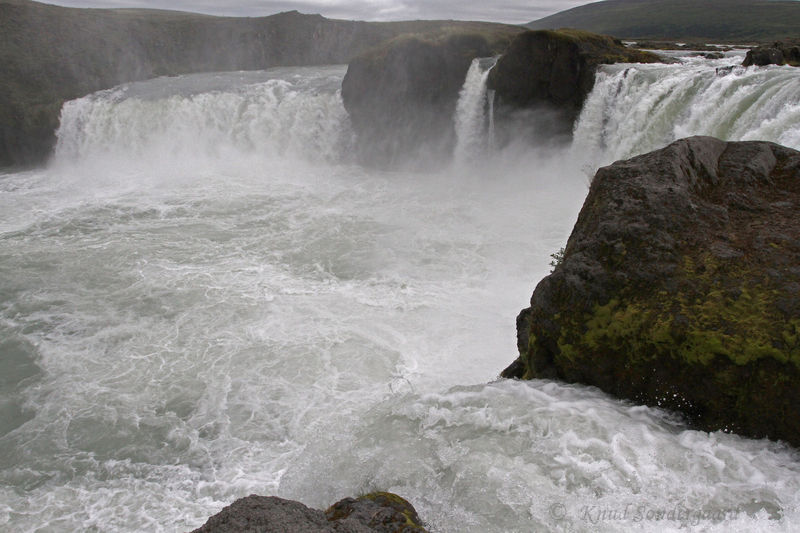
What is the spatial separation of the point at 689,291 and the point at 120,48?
5244cm

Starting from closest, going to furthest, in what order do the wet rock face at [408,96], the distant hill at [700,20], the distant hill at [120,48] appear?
the wet rock face at [408,96], the distant hill at [120,48], the distant hill at [700,20]

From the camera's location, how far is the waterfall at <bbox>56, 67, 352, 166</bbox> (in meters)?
27.9

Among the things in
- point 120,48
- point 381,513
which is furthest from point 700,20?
point 381,513

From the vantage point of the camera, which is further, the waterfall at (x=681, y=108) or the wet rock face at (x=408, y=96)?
the wet rock face at (x=408, y=96)

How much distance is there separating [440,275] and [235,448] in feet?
24.8

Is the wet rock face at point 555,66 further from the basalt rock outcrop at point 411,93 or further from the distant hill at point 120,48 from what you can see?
the distant hill at point 120,48

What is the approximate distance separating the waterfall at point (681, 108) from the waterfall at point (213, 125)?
13685mm

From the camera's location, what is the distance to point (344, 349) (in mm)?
10250

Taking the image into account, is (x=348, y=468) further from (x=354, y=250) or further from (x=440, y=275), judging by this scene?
(x=354, y=250)

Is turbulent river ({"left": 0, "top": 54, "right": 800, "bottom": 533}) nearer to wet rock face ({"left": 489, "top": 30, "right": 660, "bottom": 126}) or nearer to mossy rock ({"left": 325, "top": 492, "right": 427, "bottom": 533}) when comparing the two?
mossy rock ({"left": 325, "top": 492, "right": 427, "bottom": 533})

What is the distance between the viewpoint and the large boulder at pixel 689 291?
4.78 metres

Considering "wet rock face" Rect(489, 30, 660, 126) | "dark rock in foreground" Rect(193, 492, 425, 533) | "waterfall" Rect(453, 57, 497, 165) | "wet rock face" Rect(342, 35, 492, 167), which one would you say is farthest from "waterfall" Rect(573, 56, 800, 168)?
"dark rock in foreground" Rect(193, 492, 425, 533)

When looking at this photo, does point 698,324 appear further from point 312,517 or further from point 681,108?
point 681,108

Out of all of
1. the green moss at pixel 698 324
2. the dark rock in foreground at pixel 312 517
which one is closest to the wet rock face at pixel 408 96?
the green moss at pixel 698 324
